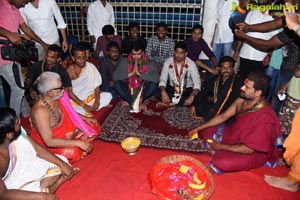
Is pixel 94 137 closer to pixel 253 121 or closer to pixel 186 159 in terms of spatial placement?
pixel 186 159

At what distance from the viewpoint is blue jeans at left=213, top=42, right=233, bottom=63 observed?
5.72 m

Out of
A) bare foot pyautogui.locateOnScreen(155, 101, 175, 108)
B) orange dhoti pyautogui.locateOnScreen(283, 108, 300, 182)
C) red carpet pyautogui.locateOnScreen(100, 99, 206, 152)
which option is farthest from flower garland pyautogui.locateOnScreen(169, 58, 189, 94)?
orange dhoti pyautogui.locateOnScreen(283, 108, 300, 182)

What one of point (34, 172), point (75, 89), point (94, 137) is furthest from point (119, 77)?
point (34, 172)

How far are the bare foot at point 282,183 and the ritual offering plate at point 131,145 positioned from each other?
1692 millimetres

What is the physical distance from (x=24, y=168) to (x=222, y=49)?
4651 mm

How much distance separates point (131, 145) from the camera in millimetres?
3646

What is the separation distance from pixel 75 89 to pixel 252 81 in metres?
2.96

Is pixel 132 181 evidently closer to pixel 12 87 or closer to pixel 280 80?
pixel 12 87

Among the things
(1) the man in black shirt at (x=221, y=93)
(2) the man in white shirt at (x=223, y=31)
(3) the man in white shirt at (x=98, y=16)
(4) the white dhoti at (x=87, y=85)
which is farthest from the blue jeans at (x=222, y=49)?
(4) the white dhoti at (x=87, y=85)

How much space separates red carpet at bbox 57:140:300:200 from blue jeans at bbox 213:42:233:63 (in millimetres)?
2903

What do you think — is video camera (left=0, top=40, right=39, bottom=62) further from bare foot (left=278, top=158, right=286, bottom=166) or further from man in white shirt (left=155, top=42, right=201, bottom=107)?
bare foot (left=278, top=158, right=286, bottom=166)

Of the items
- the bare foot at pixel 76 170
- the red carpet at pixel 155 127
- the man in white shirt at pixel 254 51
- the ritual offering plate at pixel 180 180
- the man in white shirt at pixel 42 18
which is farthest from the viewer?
the man in white shirt at pixel 42 18

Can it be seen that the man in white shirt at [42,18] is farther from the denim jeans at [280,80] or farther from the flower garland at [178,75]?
the denim jeans at [280,80]

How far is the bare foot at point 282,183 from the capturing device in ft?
10.1
